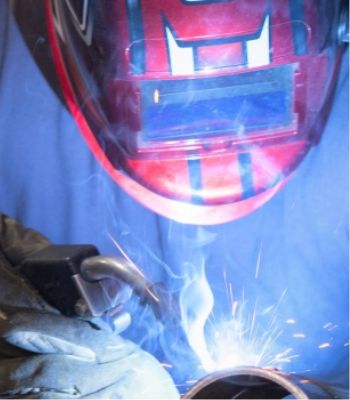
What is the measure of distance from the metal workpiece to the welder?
19 cm

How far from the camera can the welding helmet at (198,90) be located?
2.55 ft

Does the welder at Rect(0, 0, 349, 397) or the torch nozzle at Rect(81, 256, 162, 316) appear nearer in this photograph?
the torch nozzle at Rect(81, 256, 162, 316)

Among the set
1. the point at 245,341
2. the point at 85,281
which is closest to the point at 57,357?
the point at 85,281

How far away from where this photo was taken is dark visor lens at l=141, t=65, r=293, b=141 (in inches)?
31.1

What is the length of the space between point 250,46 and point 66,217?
39 cm

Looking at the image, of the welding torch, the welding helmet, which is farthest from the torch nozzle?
the welding helmet

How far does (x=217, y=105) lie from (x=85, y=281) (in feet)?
1.14

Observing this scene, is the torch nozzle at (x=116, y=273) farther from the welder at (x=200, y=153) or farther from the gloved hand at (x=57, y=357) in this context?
the welder at (x=200, y=153)

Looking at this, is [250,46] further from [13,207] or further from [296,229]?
[13,207]

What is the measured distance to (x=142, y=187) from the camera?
84cm

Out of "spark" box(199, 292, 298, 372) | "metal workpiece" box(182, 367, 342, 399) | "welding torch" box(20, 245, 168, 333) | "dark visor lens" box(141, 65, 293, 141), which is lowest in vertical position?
"spark" box(199, 292, 298, 372)

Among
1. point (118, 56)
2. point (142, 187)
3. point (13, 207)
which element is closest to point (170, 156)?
point (142, 187)

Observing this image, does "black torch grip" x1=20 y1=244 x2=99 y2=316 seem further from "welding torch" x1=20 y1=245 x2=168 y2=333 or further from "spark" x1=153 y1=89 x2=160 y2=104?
"spark" x1=153 y1=89 x2=160 y2=104

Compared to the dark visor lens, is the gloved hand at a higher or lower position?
lower
